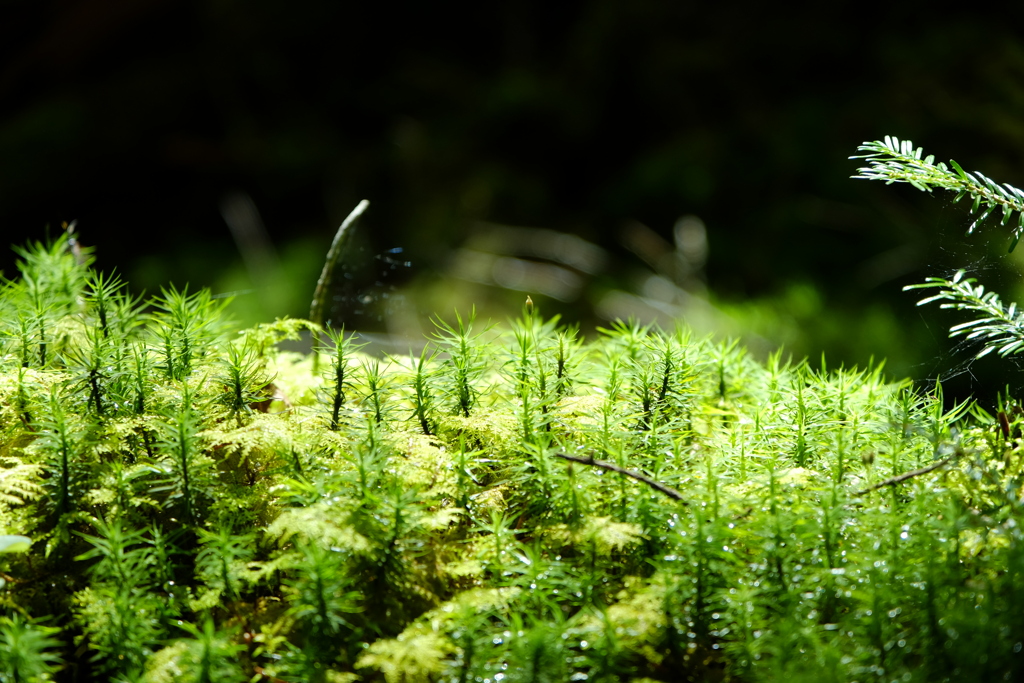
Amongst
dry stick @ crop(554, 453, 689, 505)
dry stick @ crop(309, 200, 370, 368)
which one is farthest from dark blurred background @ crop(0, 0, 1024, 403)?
dry stick @ crop(554, 453, 689, 505)

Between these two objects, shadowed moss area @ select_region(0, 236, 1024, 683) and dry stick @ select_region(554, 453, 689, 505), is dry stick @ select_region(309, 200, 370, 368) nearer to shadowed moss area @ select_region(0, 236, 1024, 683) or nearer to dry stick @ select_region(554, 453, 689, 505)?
shadowed moss area @ select_region(0, 236, 1024, 683)

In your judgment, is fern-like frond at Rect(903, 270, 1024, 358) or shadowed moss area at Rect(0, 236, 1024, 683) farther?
fern-like frond at Rect(903, 270, 1024, 358)

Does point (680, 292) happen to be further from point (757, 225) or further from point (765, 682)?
point (765, 682)

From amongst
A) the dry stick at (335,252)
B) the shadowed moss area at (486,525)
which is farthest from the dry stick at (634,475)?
the dry stick at (335,252)

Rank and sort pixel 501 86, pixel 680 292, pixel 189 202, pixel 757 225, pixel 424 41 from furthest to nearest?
pixel 424 41
pixel 189 202
pixel 501 86
pixel 757 225
pixel 680 292

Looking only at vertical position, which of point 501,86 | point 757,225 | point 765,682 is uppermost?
point 501,86

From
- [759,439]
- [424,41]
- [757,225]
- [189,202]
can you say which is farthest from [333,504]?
[424,41]

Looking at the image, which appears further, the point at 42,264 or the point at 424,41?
the point at 424,41
